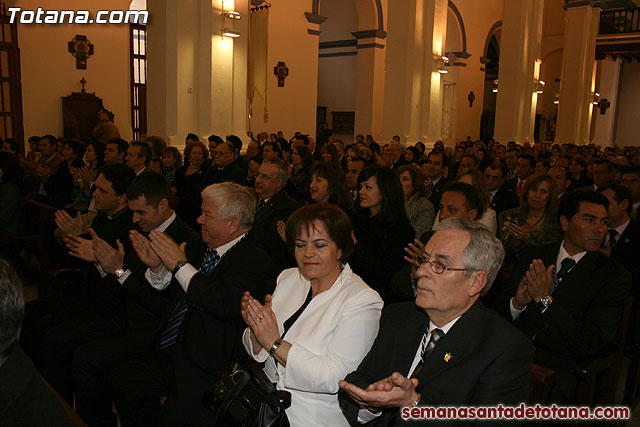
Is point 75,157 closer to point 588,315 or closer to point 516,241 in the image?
point 516,241

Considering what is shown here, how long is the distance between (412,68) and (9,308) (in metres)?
10.2

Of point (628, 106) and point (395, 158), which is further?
point (628, 106)

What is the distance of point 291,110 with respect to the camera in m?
15.1

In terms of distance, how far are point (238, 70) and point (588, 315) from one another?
23.1 ft

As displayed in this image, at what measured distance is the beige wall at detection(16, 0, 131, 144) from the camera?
11086 mm

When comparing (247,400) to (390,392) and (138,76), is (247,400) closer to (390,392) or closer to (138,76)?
(390,392)

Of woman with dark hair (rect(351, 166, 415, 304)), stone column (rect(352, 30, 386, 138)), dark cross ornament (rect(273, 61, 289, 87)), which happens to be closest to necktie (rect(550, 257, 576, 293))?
woman with dark hair (rect(351, 166, 415, 304))

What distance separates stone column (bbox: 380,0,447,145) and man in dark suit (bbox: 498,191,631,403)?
26.8 ft

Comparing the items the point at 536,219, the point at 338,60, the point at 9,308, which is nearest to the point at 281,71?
the point at 338,60

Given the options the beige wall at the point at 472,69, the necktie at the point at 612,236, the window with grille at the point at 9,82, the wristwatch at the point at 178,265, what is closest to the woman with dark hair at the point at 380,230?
the wristwatch at the point at 178,265

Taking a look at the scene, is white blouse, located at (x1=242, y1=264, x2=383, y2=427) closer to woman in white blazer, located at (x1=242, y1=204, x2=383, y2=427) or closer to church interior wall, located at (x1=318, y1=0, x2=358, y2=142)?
woman in white blazer, located at (x1=242, y1=204, x2=383, y2=427)

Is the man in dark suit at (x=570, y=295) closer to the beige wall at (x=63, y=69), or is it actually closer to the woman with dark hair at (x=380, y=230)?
the woman with dark hair at (x=380, y=230)

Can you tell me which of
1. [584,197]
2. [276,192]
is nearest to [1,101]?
[276,192]

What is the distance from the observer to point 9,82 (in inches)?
420
